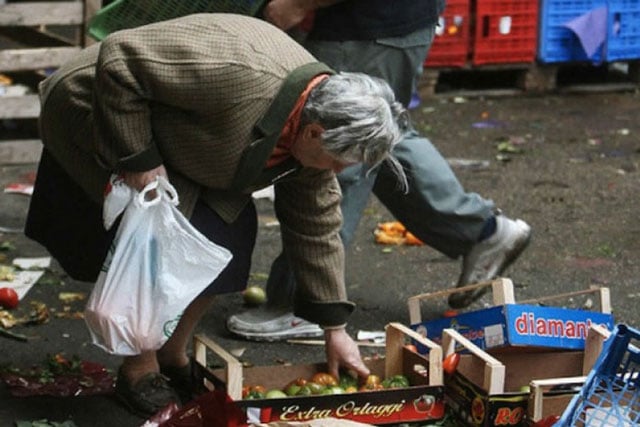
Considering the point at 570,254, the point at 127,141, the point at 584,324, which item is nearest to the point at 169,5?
the point at 127,141

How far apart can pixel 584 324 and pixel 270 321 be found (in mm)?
1278

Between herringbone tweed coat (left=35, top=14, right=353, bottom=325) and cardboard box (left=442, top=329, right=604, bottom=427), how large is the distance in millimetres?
663

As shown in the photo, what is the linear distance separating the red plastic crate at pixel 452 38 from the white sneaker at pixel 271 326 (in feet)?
14.2

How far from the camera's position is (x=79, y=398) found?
166 inches

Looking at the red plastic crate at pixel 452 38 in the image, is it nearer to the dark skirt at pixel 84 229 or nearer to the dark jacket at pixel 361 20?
the dark jacket at pixel 361 20

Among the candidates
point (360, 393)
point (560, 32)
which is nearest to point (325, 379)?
point (360, 393)

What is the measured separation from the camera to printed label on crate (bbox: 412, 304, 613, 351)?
391 centimetres

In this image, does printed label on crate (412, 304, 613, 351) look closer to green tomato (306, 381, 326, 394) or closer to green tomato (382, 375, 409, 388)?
green tomato (382, 375, 409, 388)

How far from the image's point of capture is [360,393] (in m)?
3.73

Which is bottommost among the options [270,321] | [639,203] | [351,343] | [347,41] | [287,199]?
[639,203]

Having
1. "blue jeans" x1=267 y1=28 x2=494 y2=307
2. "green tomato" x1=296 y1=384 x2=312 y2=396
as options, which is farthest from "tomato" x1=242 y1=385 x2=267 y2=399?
"blue jeans" x1=267 y1=28 x2=494 y2=307

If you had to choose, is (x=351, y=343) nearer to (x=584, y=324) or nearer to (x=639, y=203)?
(x=584, y=324)

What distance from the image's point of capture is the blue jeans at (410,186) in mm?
4562

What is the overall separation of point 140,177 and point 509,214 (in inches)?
126
